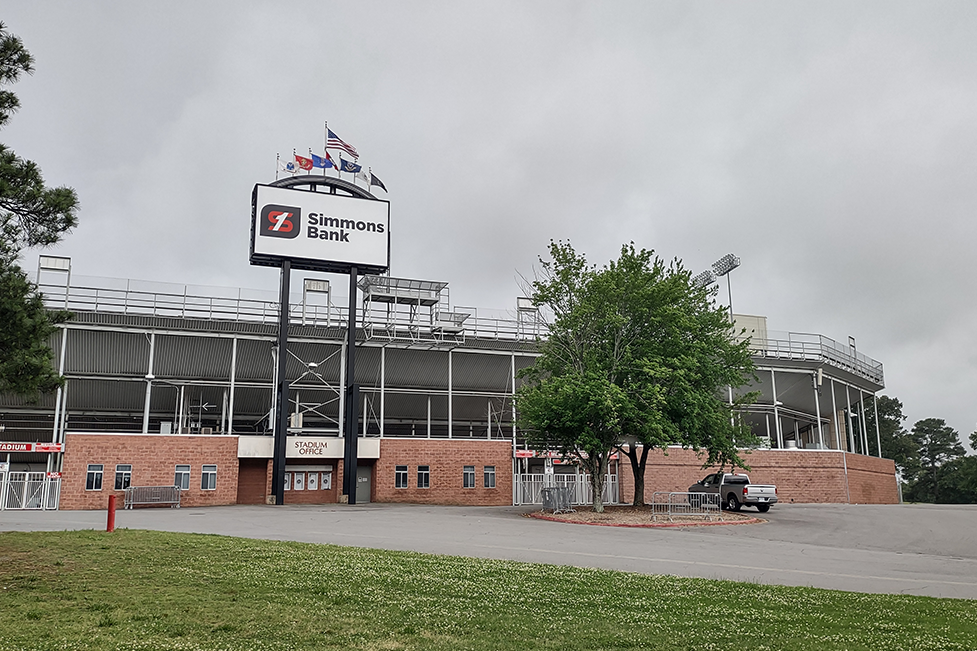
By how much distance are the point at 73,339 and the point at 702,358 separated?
98.9 ft

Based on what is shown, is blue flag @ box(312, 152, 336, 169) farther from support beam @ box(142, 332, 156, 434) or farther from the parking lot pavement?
the parking lot pavement

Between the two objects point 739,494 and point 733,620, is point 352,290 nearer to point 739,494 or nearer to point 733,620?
point 739,494

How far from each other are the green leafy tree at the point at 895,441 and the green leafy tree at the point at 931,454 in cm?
132

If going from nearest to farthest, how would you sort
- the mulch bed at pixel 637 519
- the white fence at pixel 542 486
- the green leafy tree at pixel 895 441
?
the mulch bed at pixel 637 519 → the white fence at pixel 542 486 → the green leafy tree at pixel 895 441

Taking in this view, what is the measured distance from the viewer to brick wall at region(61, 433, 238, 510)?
3341 cm

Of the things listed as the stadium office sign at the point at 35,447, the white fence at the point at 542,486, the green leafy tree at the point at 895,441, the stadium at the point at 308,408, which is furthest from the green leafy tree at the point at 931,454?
the stadium office sign at the point at 35,447

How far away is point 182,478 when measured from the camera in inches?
1378

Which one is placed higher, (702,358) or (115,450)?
(702,358)

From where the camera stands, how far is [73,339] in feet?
128

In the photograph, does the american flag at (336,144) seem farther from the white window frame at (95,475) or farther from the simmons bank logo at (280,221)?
the white window frame at (95,475)

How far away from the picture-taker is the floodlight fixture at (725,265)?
55.6m

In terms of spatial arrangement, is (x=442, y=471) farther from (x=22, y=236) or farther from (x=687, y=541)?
(x=22, y=236)

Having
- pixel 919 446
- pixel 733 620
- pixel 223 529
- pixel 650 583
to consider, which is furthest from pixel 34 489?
pixel 919 446

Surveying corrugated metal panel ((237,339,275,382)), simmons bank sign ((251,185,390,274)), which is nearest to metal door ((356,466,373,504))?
corrugated metal panel ((237,339,275,382))
